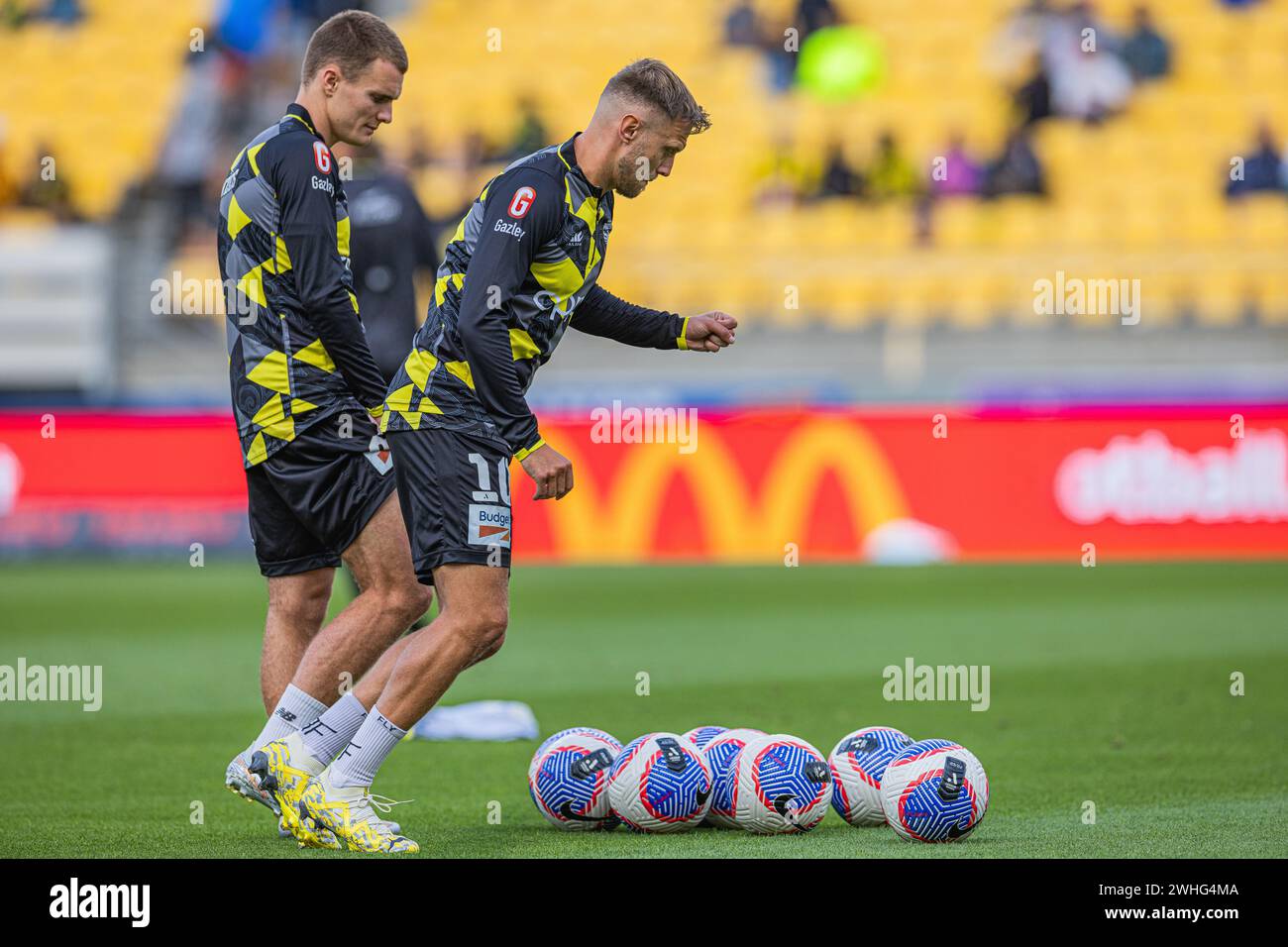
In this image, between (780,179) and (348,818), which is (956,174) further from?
(348,818)

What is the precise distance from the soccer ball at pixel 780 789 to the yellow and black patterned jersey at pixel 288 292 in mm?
1659

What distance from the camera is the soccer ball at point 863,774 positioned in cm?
615

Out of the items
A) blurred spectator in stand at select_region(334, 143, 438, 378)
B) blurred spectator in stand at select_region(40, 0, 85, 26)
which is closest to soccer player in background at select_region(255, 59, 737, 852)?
blurred spectator in stand at select_region(334, 143, 438, 378)

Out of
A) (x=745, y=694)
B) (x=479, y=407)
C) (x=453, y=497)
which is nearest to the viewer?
(x=453, y=497)

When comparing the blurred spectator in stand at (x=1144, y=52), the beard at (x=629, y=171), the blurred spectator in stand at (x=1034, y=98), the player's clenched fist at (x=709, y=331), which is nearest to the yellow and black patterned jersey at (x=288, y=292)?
the beard at (x=629, y=171)

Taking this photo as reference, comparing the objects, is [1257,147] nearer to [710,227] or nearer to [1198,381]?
[1198,381]

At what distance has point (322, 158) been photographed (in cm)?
595

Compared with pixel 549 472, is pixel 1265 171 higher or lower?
higher

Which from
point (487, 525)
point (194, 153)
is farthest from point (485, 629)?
point (194, 153)

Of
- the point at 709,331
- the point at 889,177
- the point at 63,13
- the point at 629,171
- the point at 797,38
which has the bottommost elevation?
the point at 709,331

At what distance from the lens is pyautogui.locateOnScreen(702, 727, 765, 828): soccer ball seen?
6160mm

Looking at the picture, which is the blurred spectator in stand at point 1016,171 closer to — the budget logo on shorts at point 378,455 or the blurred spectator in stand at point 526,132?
the blurred spectator in stand at point 526,132

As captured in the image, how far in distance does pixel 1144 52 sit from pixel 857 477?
28.9 ft

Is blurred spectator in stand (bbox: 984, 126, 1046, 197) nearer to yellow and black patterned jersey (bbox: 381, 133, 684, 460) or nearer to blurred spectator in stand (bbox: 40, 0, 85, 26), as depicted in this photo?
blurred spectator in stand (bbox: 40, 0, 85, 26)
